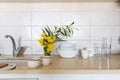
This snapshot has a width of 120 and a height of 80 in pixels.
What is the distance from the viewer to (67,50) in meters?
1.67

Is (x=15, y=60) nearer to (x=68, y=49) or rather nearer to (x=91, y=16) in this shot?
(x=68, y=49)

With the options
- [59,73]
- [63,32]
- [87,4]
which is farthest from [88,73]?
[87,4]

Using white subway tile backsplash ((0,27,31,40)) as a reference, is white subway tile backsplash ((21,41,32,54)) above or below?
below

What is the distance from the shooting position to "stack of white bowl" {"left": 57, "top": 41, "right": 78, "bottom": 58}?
5.45 feet

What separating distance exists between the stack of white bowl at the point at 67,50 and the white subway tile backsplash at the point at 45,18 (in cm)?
26

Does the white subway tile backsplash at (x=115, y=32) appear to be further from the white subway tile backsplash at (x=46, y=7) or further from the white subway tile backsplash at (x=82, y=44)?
the white subway tile backsplash at (x=46, y=7)

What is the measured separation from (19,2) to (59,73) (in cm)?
91

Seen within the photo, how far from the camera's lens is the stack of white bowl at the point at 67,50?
166cm

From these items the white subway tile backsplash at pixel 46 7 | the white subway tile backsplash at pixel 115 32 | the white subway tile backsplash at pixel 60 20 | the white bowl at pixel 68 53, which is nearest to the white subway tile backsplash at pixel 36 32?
the white subway tile backsplash at pixel 60 20

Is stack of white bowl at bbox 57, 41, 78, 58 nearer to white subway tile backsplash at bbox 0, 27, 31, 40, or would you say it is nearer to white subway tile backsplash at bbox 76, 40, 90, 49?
white subway tile backsplash at bbox 76, 40, 90, 49

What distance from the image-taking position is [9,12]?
184 cm

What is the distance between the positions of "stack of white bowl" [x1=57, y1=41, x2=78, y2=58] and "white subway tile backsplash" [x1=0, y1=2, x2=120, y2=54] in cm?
14

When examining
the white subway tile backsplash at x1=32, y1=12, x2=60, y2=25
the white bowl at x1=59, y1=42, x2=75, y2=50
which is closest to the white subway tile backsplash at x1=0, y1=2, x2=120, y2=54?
the white subway tile backsplash at x1=32, y1=12, x2=60, y2=25

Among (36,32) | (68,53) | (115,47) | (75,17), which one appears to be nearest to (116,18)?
(115,47)
